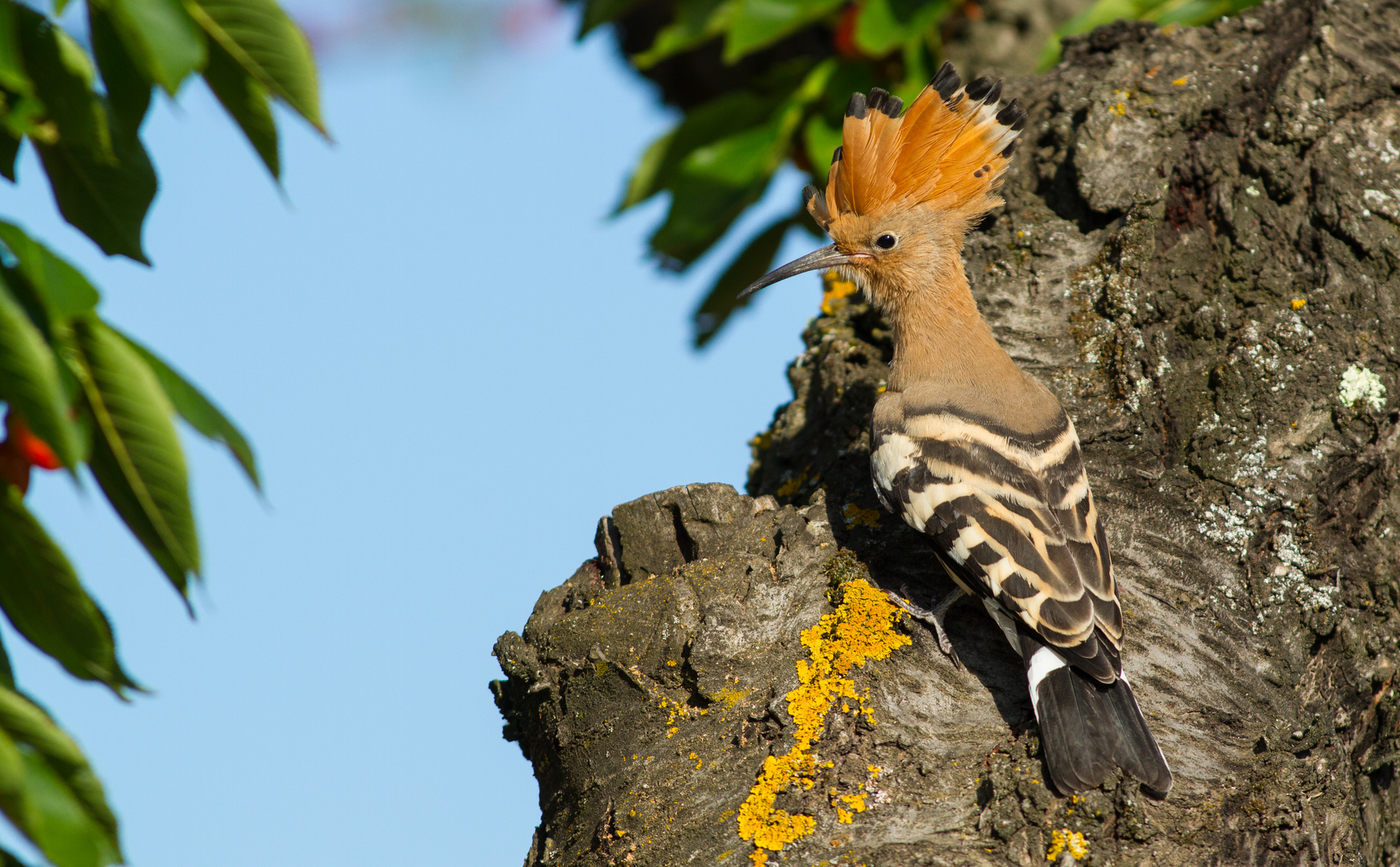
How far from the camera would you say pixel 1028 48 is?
167 inches

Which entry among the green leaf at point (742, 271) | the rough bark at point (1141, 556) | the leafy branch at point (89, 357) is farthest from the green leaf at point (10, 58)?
the green leaf at point (742, 271)

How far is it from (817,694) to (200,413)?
136 cm

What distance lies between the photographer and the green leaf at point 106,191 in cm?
121

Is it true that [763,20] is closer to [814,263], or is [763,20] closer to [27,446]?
[814,263]

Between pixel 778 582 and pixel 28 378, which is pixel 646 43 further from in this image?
pixel 28 378

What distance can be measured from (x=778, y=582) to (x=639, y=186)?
1785 millimetres

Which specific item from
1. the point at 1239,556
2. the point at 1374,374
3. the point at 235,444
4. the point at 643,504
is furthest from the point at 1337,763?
the point at 235,444

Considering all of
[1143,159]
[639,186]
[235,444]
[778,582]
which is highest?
[639,186]

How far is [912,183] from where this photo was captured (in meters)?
3.30

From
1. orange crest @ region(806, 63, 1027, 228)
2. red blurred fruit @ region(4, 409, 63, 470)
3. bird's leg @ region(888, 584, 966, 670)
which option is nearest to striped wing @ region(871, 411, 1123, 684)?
bird's leg @ region(888, 584, 966, 670)

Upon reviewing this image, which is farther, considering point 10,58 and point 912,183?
point 912,183

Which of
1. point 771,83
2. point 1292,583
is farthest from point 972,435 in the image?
point 771,83

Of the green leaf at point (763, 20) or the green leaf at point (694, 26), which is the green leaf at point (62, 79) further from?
the green leaf at point (694, 26)

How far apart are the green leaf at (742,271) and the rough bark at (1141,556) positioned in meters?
1.23
